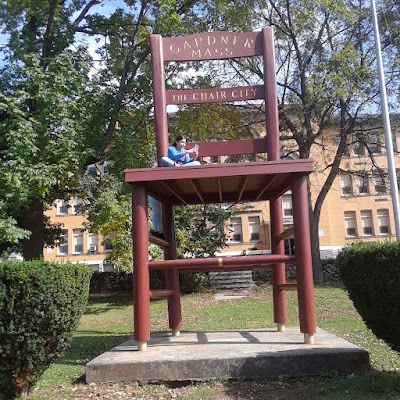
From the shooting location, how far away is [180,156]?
6586 millimetres

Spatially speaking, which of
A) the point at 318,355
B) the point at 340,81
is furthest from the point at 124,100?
the point at 318,355

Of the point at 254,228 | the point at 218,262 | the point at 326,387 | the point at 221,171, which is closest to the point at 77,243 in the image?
the point at 254,228

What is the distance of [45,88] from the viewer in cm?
1491

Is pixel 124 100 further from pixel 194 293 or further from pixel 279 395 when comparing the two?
pixel 279 395

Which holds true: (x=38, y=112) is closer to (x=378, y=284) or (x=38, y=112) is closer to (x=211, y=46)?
(x=211, y=46)

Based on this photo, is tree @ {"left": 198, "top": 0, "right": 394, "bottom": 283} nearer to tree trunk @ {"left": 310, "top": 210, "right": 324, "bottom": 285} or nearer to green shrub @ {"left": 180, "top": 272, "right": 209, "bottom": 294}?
tree trunk @ {"left": 310, "top": 210, "right": 324, "bottom": 285}

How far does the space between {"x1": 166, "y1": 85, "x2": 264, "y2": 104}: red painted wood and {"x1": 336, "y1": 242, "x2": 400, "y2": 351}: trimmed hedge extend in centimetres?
285

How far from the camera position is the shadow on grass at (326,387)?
4.55m

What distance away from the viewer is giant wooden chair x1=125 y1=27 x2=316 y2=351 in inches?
229

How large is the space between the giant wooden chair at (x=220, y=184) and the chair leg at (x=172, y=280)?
0.02 m

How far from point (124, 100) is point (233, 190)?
39.0ft

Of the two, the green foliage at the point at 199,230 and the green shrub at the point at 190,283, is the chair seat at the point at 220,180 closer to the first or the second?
the green foliage at the point at 199,230

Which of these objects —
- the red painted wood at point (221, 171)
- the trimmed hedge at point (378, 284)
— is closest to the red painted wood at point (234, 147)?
the red painted wood at point (221, 171)

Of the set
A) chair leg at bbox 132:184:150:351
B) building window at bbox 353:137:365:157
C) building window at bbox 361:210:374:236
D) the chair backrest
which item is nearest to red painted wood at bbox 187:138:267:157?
the chair backrest
